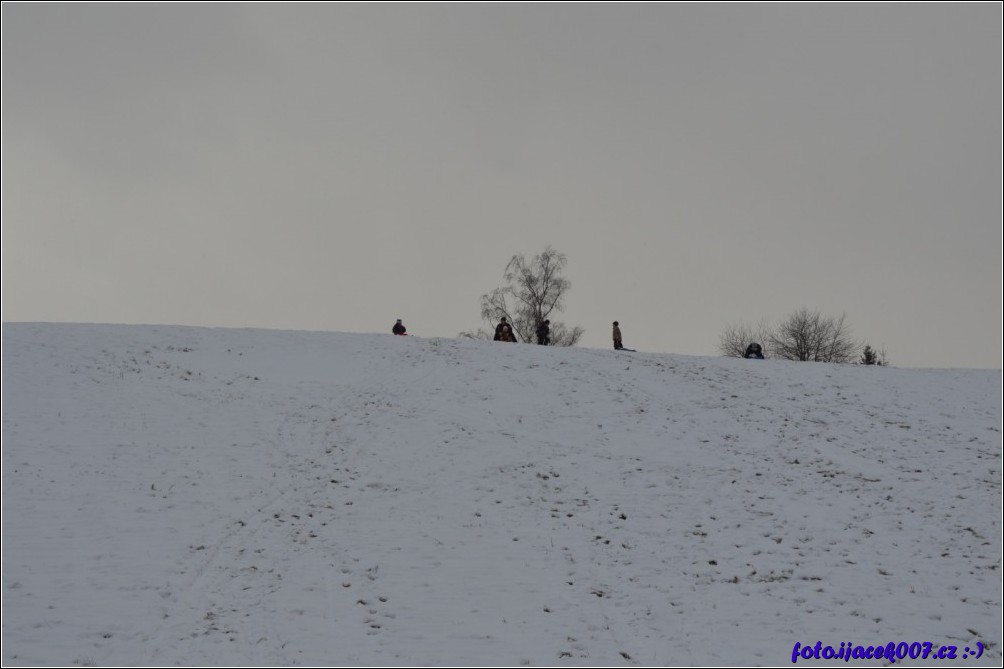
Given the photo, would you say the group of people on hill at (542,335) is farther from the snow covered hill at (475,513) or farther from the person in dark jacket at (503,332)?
the snow covered hill at (475,513)

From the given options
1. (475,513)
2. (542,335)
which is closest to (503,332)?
(542,335)

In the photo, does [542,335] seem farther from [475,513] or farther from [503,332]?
[475,513]

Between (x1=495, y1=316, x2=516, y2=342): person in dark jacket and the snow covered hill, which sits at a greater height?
(x1=495, y1=316, x2=516, y2=342): person in dark jacket

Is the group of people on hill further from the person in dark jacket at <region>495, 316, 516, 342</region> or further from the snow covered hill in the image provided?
the snow covered hill

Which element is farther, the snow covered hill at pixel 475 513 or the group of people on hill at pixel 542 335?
the group of people on hill at pixel 542 335

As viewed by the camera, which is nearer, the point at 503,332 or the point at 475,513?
the point at 475,513

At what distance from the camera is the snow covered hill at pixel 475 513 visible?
33.1 feet

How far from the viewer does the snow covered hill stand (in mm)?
10086

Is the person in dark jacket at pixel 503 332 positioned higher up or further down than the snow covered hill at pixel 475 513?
higher up

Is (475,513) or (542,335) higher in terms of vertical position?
(542,335)

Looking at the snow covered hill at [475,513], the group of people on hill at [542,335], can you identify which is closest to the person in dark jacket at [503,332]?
the group of people on hill at [542,335]

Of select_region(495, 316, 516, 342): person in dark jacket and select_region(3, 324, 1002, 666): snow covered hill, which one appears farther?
select_region(495, 316, 516, 342): person in dark jacket

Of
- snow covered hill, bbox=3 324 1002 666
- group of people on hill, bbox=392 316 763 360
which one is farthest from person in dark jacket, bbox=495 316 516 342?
snow covered hill, bbox=3 324 1002 666

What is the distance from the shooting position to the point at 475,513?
1406 cm
